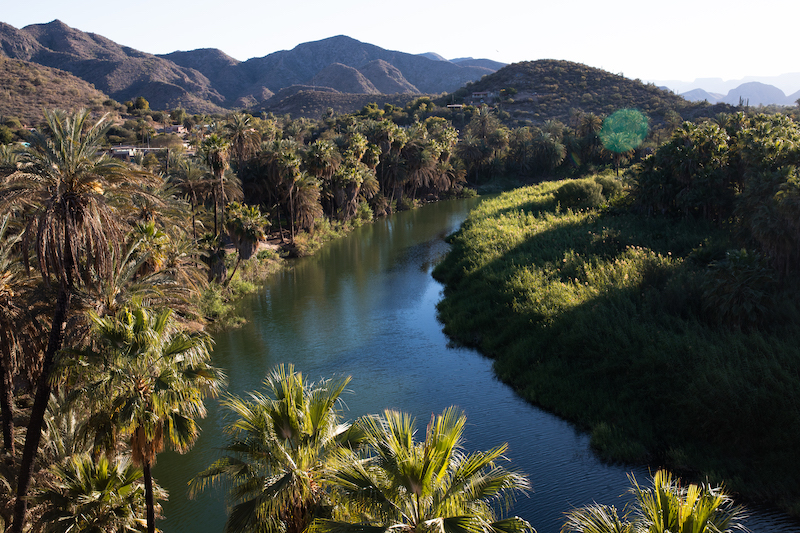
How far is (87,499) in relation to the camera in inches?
407

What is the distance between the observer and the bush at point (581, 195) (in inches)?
1839

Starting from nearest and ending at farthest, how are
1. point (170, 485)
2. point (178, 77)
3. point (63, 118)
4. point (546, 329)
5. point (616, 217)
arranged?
1. point (63, 118)
2. point (170, 485)
3. point (546, 329)
4. point (616, 217)
5. point (178, 77)

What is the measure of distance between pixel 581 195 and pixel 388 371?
3296 centimetres

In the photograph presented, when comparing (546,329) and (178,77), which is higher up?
(178,77)

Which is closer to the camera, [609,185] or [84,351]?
[84,351]

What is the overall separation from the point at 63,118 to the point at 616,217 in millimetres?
35651

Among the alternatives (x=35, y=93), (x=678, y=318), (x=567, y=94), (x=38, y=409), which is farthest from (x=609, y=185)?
(x=567, y=94)

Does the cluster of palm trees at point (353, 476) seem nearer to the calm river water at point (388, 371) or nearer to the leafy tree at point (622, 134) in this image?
the calm river water at point (388, 371)

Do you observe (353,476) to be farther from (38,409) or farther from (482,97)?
(482,97)

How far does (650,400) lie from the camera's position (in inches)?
672

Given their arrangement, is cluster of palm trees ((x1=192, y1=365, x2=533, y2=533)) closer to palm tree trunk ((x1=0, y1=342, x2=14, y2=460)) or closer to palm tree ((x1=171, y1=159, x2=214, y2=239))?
palm tree trunk ((x1=0, y1=342, x2=14, y2=460))

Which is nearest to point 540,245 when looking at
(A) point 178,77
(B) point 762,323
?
(B) point 762,323

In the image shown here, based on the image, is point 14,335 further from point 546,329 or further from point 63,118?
point 546,329

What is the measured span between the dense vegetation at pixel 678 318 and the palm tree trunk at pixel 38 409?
1446 cm
